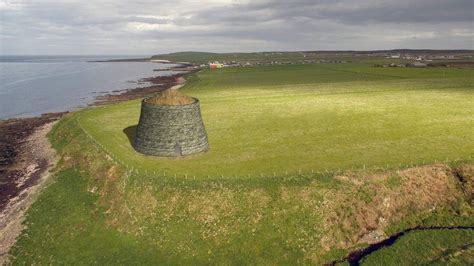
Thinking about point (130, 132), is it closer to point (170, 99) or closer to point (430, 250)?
point (170, 99)

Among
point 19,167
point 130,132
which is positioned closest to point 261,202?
point 130,132

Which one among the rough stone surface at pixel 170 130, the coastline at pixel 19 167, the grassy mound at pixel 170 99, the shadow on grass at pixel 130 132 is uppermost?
the grassy mound at pixel 170 99

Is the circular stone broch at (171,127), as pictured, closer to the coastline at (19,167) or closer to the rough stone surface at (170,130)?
the rough stone surface at (170,130)

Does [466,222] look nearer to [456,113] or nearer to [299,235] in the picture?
[299,235]

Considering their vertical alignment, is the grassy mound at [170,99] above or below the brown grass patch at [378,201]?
above

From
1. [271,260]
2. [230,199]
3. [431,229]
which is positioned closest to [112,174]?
[230,199]

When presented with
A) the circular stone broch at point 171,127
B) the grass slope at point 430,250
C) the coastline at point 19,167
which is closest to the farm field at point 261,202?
the grass slope at point 430,250
